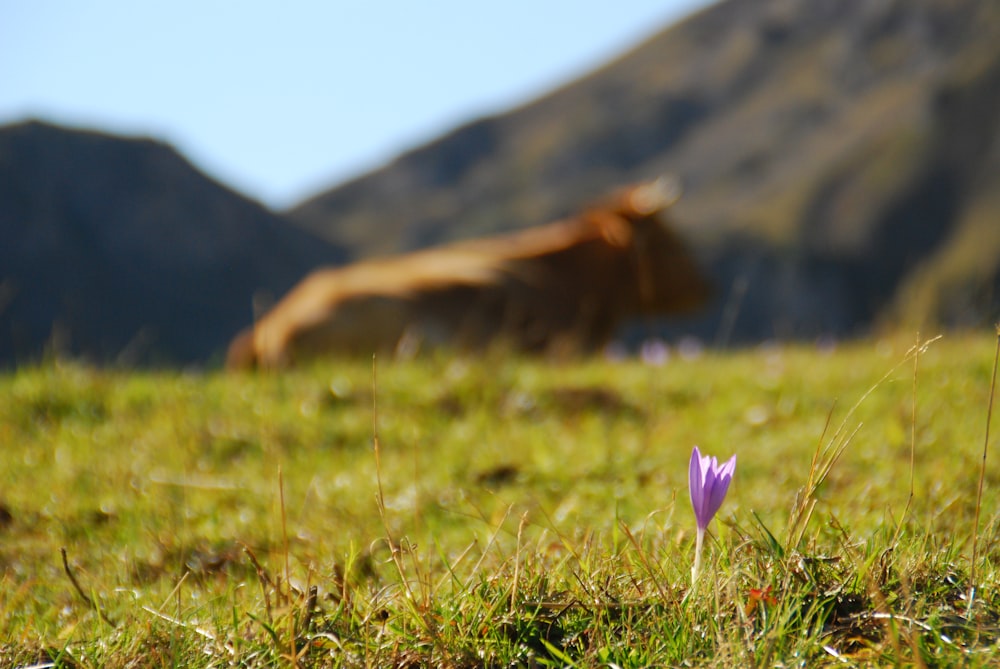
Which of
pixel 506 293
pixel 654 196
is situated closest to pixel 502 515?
pixel 506 293

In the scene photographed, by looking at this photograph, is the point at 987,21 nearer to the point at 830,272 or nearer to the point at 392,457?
the point at 830,272

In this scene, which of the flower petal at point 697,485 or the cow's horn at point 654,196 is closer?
the flower petal at point 697,485

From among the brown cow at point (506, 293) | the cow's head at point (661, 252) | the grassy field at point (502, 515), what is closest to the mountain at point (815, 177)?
the cow's head at point (661, 252)

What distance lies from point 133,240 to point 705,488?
386 ft

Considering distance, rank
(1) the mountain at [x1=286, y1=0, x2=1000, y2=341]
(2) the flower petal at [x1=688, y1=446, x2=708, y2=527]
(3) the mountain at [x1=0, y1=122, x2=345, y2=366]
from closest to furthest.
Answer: (2) the flower petal at [x1=688, y1=446, x2=708, y2=527] → (3) the mountain at [x1=0, y1=122, x2=345, y2=366] → (1) the mountain at [x1=286, y1=0, x2=1000, y2=341]

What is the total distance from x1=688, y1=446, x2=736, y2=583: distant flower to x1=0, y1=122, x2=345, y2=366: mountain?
68.3 metres

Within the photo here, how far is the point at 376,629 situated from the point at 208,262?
116 m

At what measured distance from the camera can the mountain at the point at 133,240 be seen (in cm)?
7581

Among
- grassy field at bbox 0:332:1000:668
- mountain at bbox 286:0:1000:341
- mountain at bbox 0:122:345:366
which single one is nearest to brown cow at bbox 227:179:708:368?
grassy field at bbox 0:332:1000:668

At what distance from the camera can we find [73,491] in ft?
12.9

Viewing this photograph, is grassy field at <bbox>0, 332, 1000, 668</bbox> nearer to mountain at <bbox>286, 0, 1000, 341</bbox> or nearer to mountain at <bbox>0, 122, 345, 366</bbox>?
mountain at <bbox>0, 122, 345, 366</bbox>

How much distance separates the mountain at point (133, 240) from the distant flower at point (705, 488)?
68.3m

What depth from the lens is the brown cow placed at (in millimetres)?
8039

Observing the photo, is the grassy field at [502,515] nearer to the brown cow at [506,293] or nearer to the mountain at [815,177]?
the brown cow at [506,293]
